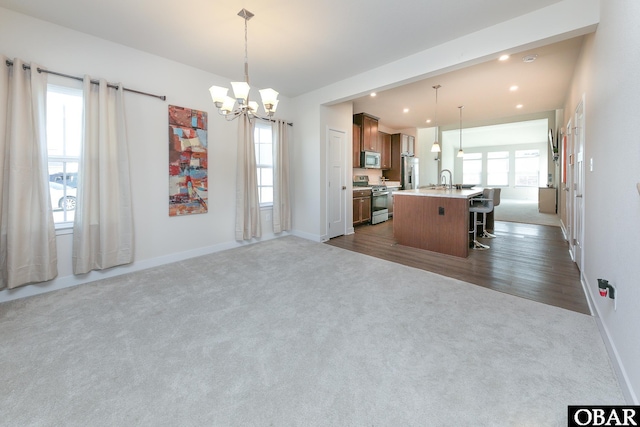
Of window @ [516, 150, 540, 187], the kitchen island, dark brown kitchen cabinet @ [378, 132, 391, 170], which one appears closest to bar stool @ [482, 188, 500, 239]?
the kitchen island

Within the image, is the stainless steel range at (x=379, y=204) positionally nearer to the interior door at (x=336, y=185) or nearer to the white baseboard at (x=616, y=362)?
the interior door at (x=336, y=185)

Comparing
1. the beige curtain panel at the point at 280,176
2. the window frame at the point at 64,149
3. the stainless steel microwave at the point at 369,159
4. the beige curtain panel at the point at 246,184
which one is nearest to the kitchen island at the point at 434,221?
the beige curtain panel at the point at 280,176

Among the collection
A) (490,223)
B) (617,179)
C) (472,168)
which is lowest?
(490,223)

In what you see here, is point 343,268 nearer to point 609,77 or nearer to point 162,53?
point 609,77

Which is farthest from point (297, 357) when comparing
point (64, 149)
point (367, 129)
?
point (367, 129)

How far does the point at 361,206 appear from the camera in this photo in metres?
6.48

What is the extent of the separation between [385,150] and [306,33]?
5407 mm

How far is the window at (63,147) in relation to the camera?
2.97 meters

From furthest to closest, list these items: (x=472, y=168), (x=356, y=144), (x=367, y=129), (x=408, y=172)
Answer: (x=472, y=168), (x=408, y=172), (x=367, y=129), (x=356, y=144)

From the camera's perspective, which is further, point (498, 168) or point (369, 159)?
point (498, 168)

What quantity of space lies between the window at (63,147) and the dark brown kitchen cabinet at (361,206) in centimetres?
476

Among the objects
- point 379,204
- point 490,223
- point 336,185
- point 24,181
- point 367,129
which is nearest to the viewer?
point 24,181

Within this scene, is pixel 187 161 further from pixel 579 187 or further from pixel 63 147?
pixel 579 187

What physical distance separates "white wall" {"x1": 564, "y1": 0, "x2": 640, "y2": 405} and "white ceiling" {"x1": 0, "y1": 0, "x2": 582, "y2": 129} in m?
1.04
